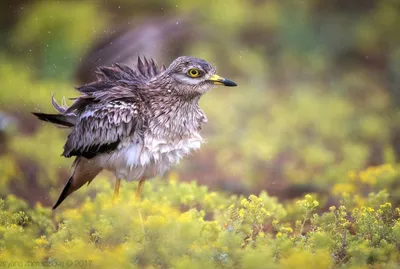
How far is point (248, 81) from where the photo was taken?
10.1m

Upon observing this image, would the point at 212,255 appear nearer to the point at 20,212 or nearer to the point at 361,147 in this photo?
the point at 20,212

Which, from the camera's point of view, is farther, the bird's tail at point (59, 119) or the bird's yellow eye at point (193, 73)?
the bird's tail at point (59, 119)

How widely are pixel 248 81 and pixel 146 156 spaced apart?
5.00 metres

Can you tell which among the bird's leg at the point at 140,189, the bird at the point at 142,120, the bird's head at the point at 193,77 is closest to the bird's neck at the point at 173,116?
the bird at the point at 142,120

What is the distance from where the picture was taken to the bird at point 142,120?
210 inches

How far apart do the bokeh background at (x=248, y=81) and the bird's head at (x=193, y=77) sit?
159cm

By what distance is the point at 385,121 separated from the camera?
9.20 metres

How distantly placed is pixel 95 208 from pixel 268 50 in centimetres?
632

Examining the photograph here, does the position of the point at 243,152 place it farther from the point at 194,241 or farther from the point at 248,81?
the point at 194,241

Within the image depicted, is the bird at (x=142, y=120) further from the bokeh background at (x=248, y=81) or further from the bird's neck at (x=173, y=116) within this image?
the bokeh background at (x=248, y=81)

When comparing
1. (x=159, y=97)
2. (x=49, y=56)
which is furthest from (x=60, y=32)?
(x=159, y=97)

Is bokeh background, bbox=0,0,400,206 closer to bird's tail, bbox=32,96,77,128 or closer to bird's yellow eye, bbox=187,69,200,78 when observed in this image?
bird's tail, bbox=32,96,77,128

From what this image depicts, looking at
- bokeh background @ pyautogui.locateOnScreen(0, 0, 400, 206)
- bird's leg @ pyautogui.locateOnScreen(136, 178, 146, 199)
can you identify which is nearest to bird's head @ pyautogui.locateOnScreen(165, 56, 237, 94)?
bird's leg @ pyautogui.locateOnScreen(136, 178, 146, 199)

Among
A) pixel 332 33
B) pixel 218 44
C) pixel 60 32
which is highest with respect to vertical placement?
pixel 332 33
